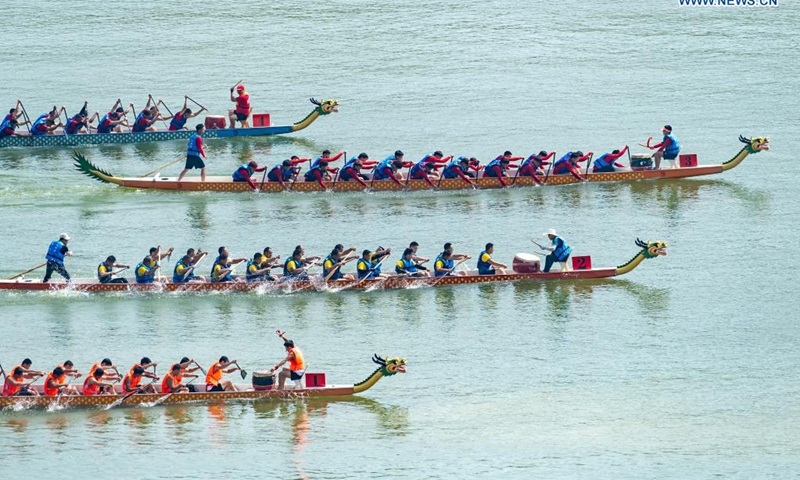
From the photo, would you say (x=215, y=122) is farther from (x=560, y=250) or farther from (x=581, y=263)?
(x=581, y=263)

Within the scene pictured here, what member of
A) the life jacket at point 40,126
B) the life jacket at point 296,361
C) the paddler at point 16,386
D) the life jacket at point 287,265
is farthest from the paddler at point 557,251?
the life jacket at point 40,126

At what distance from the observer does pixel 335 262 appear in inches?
1992

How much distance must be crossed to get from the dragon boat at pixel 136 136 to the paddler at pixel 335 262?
17.8 m

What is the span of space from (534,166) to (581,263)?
1014 cm

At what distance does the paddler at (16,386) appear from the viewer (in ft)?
138

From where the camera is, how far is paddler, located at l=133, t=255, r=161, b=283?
1972 inches

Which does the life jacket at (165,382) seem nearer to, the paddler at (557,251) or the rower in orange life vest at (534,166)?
the paddler at (557,251)

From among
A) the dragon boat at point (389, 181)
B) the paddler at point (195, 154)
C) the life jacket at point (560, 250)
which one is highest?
the paddler at point (195, 154)

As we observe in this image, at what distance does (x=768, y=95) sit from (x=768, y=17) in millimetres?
12543

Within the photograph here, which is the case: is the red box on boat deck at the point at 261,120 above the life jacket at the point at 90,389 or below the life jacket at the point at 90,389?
above

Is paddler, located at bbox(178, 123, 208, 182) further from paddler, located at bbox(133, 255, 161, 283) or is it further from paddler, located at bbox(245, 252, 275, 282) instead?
paddler, located at bbox(245, 252, 275, 282)

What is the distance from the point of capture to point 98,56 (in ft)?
280

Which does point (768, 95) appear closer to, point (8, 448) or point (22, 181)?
point (22, 181)

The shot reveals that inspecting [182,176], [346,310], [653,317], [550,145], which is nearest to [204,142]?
[182,176]
